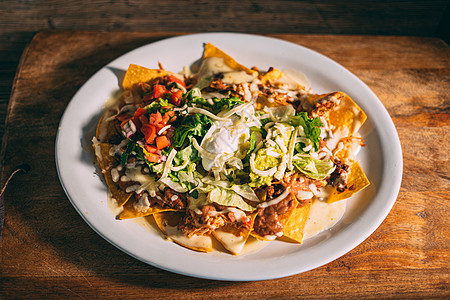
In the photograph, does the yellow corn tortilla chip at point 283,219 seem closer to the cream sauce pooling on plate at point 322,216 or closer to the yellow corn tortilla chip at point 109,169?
the cream sauce pooling on plate at point 322,216

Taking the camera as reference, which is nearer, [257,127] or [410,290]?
[410,290]

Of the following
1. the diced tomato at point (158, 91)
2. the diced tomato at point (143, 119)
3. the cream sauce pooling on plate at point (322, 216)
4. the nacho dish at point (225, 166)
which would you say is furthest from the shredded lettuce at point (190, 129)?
the cream sauce pooling on plate at point (322, 216)

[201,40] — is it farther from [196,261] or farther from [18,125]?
[196,261]

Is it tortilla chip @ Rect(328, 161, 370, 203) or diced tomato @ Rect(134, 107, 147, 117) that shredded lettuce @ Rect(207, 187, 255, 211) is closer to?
tortilla chip @ Rect(328, 161, 370, 203)

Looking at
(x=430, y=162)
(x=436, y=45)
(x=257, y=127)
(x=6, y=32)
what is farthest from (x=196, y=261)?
(x=6, y=32)

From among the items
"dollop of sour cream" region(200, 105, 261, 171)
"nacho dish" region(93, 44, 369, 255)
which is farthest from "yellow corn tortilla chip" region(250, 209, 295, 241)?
"dollop of sour cream" region(200, 105, 261, 171)
